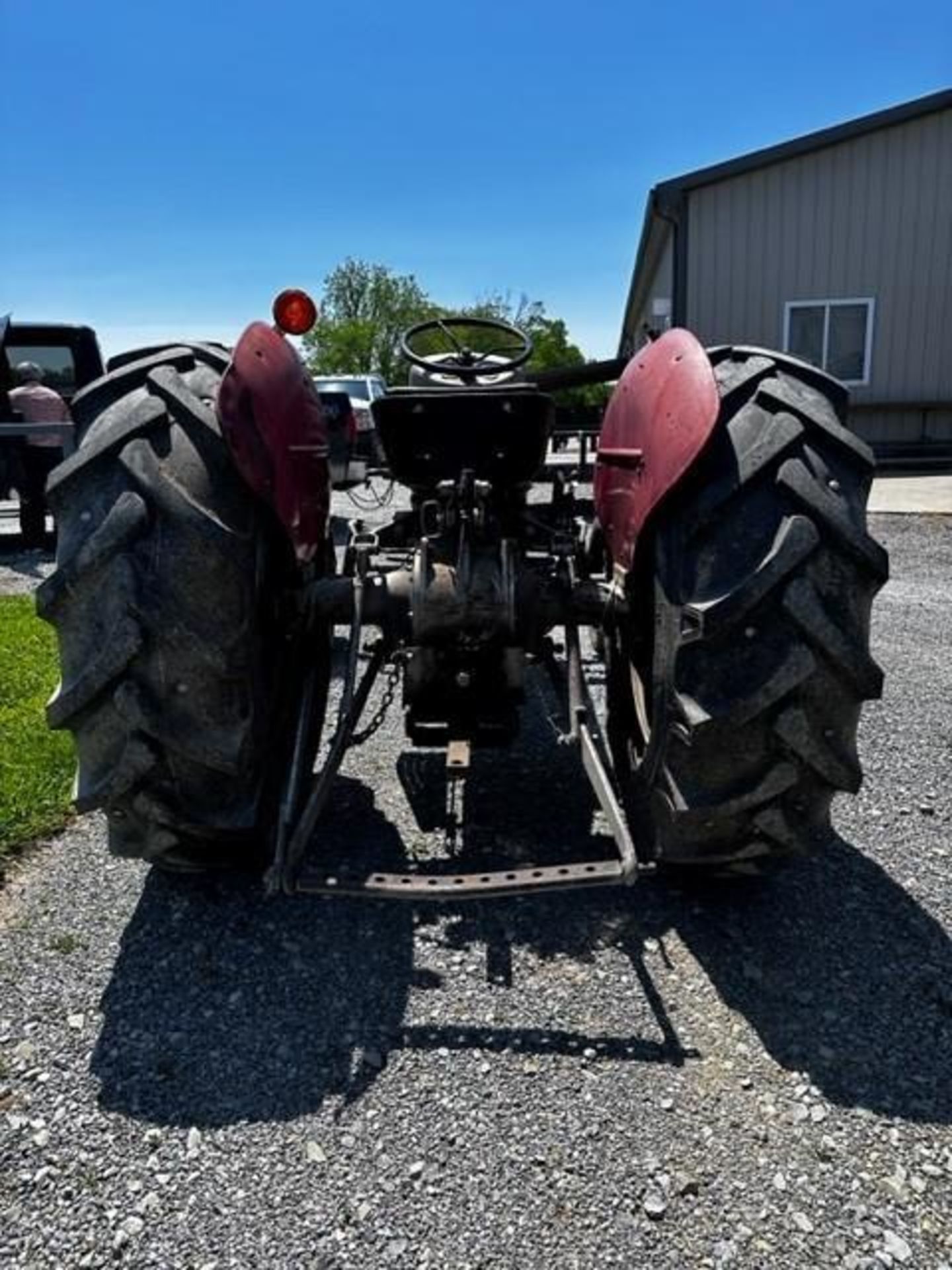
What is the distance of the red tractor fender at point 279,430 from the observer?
104 inches

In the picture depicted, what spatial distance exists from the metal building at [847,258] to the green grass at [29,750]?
1151cm

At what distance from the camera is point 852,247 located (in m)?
14.7

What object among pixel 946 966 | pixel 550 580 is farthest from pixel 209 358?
pixel 946 966

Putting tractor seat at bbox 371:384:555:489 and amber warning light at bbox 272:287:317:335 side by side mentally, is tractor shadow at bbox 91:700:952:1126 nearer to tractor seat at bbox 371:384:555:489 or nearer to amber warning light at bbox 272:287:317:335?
tractor seat at bbox 371:384:555:489

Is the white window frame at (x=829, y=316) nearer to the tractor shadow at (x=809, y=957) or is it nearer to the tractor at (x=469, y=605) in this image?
the tractor at (x=469, y=605)

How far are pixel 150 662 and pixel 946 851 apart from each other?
103 inches

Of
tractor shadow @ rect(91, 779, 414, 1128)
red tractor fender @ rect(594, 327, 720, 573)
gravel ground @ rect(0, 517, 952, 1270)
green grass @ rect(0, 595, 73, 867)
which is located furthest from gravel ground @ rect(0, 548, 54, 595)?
red tractor fender @ rect(594, 327, 720, 573)

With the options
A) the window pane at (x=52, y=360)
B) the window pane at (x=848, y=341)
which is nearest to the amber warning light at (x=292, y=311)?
the window pane at (x=52, y=360)

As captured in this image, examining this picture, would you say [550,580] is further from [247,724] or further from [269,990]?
[269,990]

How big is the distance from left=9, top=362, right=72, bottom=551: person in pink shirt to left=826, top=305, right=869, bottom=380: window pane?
1078cm

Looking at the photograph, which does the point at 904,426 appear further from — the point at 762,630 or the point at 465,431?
the point at 762,630

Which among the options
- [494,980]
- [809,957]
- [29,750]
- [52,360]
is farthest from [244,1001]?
[52,360]

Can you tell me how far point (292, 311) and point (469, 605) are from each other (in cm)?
124

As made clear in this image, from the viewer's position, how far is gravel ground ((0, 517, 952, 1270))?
6.12 ft
